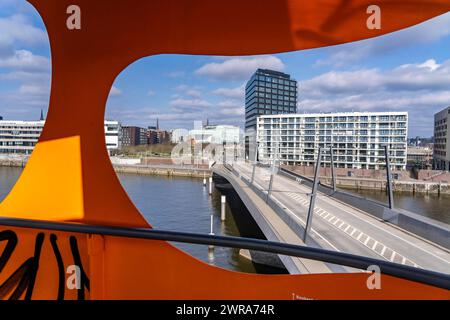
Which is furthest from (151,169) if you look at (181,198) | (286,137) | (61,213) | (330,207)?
(61,213)

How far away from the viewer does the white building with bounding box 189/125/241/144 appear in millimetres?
54141

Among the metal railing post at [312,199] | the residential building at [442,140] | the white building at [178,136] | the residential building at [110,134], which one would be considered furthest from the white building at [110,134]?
the residential building at [442,140]

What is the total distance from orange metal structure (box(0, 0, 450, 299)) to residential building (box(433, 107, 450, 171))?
46.5m

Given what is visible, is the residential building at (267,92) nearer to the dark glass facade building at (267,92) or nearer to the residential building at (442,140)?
the dark glass facade building at (267,92)

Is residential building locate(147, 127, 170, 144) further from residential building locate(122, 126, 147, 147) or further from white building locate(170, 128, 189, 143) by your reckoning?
white building locate(170, 128, 189, 143)

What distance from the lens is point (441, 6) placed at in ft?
5.48

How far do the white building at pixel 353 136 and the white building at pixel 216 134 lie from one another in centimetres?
1468

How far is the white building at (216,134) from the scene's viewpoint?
54.1 m

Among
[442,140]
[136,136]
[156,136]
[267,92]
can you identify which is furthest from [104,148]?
[156,136]

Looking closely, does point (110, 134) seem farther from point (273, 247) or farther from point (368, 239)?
point (368, 239)

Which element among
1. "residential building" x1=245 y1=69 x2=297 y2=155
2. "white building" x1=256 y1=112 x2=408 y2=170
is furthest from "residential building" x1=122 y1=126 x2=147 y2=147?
"residential building" x1=245 y1=69 x2=297 y2=155

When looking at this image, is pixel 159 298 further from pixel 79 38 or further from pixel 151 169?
pixel 151 169

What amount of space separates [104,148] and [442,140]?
5343 cm

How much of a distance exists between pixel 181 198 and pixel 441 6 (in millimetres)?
23833
